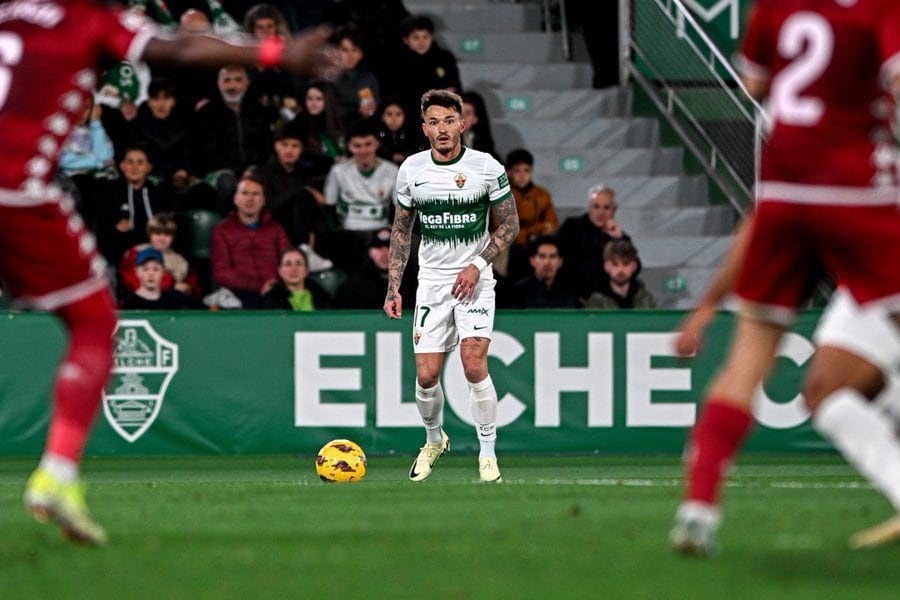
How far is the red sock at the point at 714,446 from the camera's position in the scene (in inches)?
241

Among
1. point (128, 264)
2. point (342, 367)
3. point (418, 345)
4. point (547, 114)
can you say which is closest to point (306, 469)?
point (342, 367)

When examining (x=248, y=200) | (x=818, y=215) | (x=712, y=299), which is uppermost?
(x=818, y=215)

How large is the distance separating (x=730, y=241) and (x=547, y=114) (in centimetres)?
289

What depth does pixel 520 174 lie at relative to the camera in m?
17.7

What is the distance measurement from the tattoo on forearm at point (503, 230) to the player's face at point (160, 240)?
4.99m

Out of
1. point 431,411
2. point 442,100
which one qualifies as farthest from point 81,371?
point 431,411

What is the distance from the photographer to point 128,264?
643 inches

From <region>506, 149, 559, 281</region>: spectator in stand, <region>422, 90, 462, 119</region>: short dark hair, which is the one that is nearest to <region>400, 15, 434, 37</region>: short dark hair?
<region>506, 149, 559, 281</region>: spectator in stand

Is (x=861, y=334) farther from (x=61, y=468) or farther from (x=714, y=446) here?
(x=61, y=468)

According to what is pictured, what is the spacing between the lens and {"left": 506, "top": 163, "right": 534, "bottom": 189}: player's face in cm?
1762

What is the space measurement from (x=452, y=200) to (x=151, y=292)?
14.9 feet

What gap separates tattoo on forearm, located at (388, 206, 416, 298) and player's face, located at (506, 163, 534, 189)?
5198mm

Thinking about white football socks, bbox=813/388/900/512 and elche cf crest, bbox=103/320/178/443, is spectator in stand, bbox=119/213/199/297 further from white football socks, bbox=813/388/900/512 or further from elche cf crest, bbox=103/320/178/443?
white football socks, bbox=813/388/900/512

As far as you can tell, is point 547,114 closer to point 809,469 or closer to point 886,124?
point 809,469
